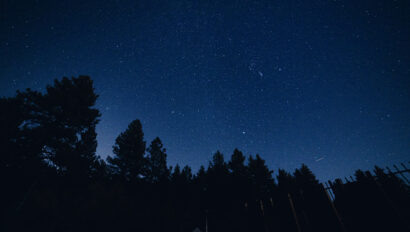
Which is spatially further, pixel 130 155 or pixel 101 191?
pixel 130 155

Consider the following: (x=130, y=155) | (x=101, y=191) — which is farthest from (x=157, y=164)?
(x=101, y=191)

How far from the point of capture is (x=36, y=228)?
900 centimetres

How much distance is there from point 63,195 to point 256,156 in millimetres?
26392

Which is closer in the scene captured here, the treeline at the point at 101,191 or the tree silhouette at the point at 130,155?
the treeline at the point at 101,191

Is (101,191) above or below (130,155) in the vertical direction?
below

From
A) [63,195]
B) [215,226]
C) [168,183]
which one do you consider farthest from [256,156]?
[63,195]

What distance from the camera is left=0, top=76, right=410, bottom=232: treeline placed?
6.22 m

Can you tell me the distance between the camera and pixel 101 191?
11672 millimetres

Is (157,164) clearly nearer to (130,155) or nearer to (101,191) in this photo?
(130,155)

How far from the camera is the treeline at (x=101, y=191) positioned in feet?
20.4

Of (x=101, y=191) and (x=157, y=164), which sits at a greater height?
(x=157, y=164)

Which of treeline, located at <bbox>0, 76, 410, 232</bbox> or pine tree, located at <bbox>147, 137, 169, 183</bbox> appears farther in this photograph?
pine tree, located at <bbox>147, 137, 169, 183</bbox>

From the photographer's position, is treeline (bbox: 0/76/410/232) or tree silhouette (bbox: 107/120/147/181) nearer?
treeline (bbox: 0/76/410/232)

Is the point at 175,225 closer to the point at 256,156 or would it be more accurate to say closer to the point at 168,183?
the point at 168,183
